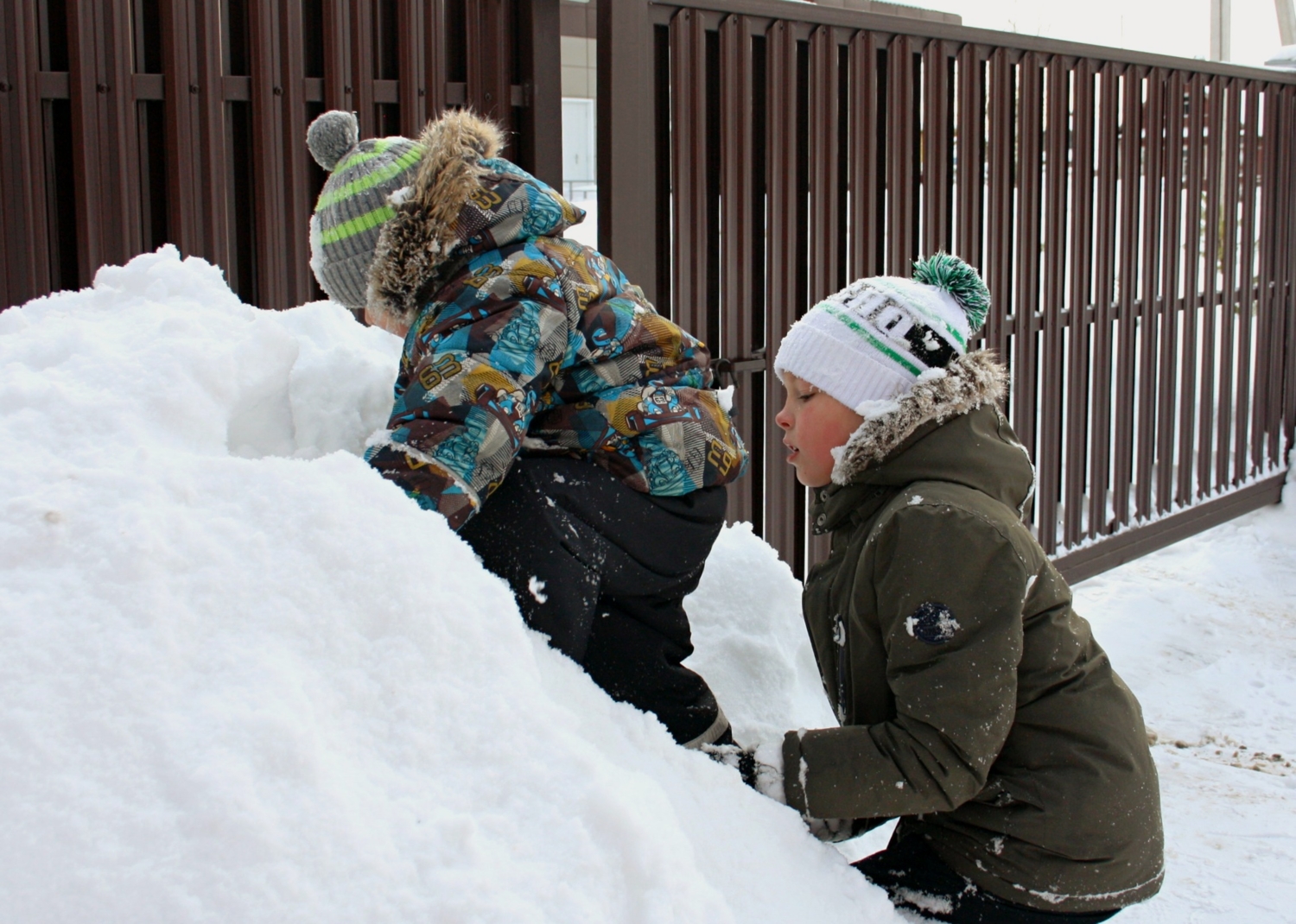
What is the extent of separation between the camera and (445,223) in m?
2.06

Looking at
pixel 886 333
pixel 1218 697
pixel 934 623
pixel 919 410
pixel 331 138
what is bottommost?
pixel 1218 697

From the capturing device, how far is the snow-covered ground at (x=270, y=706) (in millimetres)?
1076

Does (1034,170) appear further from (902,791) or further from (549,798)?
(549,798)

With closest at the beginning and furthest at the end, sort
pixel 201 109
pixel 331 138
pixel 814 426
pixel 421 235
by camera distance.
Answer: pixel 814 426, pixel 421 235, pixel 331 138, pixel 201 109

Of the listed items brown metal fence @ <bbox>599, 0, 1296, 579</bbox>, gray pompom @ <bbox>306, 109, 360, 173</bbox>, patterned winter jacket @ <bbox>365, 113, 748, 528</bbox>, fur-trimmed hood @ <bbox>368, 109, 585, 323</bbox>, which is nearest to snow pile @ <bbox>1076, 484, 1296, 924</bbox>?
brown metal fence @ <bbox>599, 0, 1296, 579</bbox>

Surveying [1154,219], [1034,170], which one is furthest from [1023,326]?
[1154,219]

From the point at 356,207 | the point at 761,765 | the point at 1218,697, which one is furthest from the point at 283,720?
the point at 1218,697

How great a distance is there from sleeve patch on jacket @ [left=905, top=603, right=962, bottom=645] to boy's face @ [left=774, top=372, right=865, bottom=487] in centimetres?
36

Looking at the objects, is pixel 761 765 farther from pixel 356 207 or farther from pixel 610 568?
pixel 356 207

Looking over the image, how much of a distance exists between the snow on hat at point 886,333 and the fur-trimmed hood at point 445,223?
0.54 meters

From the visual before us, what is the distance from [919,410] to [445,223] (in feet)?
2.87

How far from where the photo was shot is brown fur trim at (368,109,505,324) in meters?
2.05

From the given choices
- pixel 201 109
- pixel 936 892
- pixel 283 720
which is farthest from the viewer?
pixel 201 109

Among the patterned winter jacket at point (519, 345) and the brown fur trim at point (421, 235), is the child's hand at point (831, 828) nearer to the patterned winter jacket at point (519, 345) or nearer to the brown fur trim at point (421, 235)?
the patterned winter jacket at point (519, 345)
